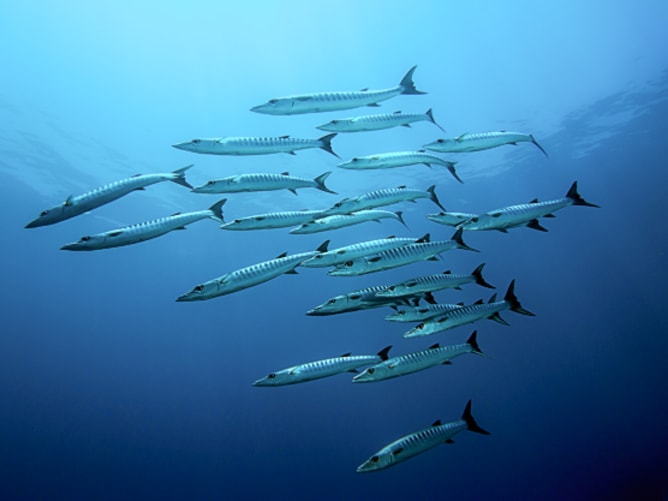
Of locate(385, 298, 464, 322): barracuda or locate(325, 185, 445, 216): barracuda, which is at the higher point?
locate(325, 185, 445, 216): barracuda

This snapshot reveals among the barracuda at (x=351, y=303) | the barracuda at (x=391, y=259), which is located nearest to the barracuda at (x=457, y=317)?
the barracuda at (x=351, y=303)

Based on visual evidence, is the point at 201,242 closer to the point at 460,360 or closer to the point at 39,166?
the point at 39,166

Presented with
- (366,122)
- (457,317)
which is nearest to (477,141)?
(366,122)

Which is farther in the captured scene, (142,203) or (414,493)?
(142,203)

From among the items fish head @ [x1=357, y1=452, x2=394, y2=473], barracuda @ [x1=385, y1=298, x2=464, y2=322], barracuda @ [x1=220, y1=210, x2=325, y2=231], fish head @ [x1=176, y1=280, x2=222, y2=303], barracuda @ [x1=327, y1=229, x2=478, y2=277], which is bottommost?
fish head @ [x1=357, y1=452, x2=394, y2=473]

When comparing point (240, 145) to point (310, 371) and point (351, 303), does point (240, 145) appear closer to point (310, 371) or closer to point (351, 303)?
point (351, 303)

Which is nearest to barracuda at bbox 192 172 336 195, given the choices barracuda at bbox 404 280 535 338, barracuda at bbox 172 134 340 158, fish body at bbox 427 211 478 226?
barracuda at bbox 172 134 340 158

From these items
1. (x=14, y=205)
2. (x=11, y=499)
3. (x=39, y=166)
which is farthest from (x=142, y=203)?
(x=11, y=499)

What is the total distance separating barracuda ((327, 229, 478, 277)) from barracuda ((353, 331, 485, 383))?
4.15 feet

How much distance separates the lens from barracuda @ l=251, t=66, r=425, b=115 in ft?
19.1

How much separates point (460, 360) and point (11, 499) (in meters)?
30.4

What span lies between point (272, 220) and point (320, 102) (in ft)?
6.09

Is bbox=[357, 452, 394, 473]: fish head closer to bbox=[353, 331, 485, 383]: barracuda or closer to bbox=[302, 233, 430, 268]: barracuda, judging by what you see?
bbox=[353, 331, 485, 383]: barracuda

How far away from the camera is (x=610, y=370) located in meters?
31.5
